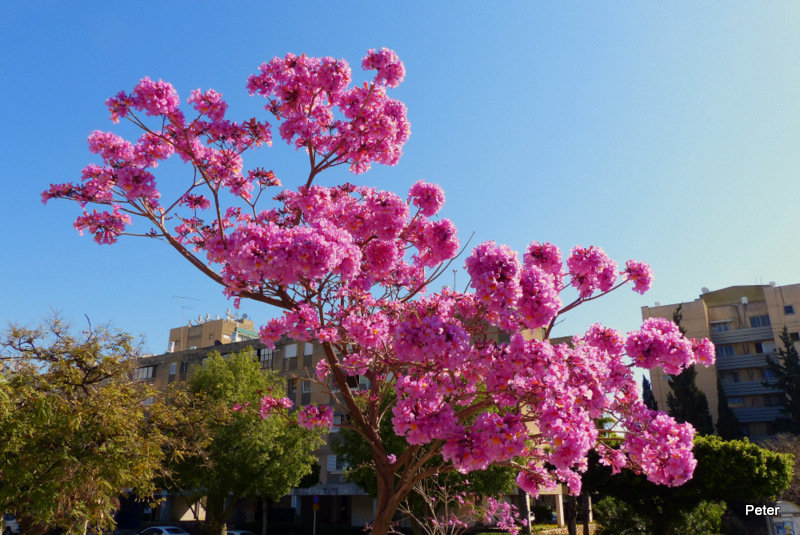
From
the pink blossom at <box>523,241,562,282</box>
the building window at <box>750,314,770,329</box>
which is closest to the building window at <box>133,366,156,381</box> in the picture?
the pink blossom at <box>523,241,562,282</box>

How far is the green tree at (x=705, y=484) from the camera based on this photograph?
1823cm

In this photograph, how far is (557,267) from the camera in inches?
252

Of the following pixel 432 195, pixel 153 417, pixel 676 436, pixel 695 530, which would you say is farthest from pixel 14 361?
pixel 695 530

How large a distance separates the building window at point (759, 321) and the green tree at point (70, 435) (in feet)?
179

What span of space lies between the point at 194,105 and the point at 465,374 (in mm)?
4560

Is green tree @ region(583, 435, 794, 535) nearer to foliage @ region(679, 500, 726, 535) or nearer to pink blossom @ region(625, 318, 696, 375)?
foliage @ region(679, 500, 726, 535)

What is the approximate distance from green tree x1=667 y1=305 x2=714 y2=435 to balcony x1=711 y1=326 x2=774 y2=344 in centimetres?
A: 688

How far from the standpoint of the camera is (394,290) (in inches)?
297

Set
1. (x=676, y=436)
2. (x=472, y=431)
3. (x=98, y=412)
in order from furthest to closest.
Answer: (x=98, y=412) < (x=676, y=436) < (x=472, y=431)

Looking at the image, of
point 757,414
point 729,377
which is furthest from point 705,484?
point 729,377

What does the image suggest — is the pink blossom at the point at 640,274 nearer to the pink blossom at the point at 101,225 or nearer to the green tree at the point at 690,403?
the pink blossom at the point at 101,225

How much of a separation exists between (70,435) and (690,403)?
47.2m

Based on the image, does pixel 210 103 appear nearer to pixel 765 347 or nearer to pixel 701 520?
pixel 701 520

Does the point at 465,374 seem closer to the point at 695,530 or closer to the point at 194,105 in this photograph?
the point at 194,105
